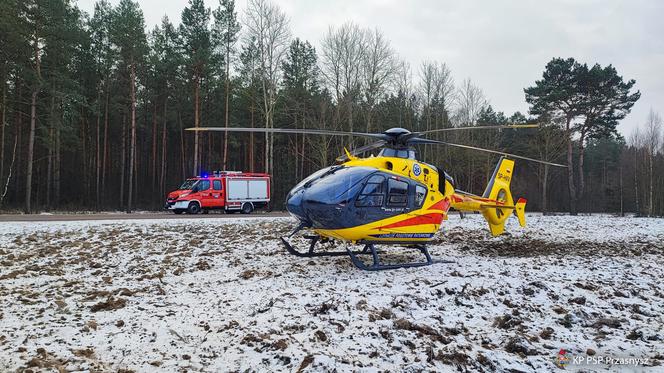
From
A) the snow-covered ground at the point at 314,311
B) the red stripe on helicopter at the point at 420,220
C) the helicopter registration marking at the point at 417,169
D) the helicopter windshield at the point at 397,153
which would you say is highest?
the helicopter windshield at the point at 397,153

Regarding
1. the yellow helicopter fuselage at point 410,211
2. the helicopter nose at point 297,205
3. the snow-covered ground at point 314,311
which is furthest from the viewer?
the yellow helicopter fuselage at point 410,211

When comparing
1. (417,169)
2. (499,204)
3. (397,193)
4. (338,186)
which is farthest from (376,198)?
(499,204)

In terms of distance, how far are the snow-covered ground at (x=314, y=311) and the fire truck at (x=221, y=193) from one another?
12394 millimetres

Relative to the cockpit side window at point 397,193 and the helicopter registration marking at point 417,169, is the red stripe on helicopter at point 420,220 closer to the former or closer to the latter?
the cockpit side window at point 397,193

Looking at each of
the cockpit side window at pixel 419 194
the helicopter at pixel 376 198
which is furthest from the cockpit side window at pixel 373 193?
the cockpit side window at pixel 419 194

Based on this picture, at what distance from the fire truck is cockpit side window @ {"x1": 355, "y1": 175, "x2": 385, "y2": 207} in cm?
1752

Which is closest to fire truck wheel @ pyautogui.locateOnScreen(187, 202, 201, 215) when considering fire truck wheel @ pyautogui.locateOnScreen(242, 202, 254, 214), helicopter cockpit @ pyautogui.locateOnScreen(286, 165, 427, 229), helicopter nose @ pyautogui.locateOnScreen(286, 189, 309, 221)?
fire truck wheel @ pyautogui.locateOnScreen(242, 202, 254, 214)

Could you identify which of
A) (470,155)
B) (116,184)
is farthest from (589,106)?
(116,184)

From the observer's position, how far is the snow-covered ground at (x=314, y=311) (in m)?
4.58

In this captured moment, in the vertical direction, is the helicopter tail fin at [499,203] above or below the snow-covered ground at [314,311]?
above

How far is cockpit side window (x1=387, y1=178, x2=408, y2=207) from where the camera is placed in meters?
8.62

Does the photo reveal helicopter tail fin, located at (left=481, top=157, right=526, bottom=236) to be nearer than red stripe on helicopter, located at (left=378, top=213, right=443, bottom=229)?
No

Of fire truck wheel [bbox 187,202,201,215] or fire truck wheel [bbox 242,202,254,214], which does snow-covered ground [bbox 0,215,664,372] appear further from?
fire truck wheel [bbox 242,202,254,214]

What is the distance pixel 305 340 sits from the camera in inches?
194
